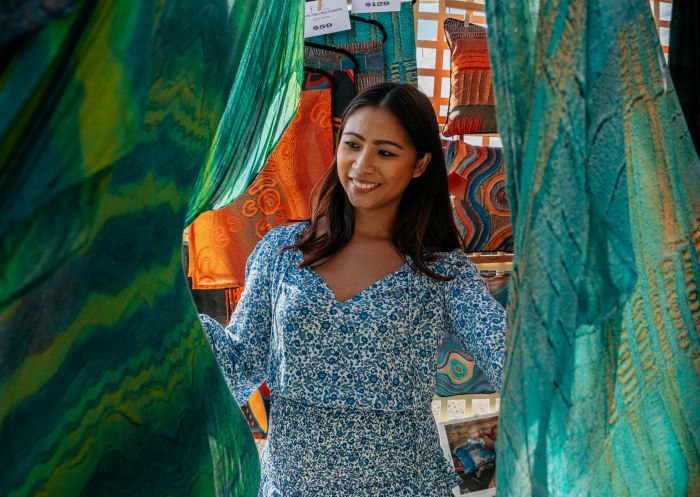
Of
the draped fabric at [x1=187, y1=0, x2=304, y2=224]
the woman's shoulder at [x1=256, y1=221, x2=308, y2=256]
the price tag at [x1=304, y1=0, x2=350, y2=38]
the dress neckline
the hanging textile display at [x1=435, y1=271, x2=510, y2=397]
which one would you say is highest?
the price tag at [x1=304, y1=0, x2=350, y2=38]

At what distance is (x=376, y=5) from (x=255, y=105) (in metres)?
1.03

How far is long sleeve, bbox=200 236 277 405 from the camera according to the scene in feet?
3.63

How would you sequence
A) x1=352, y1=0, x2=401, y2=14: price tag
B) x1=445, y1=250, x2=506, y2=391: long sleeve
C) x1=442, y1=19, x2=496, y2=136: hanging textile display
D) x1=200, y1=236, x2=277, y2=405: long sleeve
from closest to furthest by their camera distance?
x1=445, y1=250, x2=506, y2=391: long sleeve, x1=200, y1=236, x2=277, y2=405: long sleeve, x1=352, y1=0, x2=401, y2=14: price tag, x1=442, y1=19, x2=496, y2=136: hanging textile display

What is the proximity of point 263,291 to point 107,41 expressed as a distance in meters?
0.77

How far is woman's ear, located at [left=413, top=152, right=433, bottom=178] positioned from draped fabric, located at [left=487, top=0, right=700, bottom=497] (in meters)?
0.68

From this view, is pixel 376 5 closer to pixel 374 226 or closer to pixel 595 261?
pixel 374 226

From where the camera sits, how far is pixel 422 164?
1265 millimetres

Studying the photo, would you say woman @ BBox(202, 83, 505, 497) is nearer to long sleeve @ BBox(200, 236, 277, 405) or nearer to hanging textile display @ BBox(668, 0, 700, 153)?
long sleeve @ BBox(200, 236, 277, 405)

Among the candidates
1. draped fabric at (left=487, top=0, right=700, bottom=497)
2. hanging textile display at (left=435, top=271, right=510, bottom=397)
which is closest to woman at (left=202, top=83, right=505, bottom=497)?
draped fabric at (left=487, top=0, right=700, bottom=497)

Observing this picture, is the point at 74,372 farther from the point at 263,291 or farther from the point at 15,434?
the point at 263,291

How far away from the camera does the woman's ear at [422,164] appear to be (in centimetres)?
126

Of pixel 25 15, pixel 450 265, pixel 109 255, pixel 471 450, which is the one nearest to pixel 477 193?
pixel 471 450

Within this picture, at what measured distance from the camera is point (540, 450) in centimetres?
52

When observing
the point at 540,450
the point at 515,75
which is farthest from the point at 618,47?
the point at 540,450
